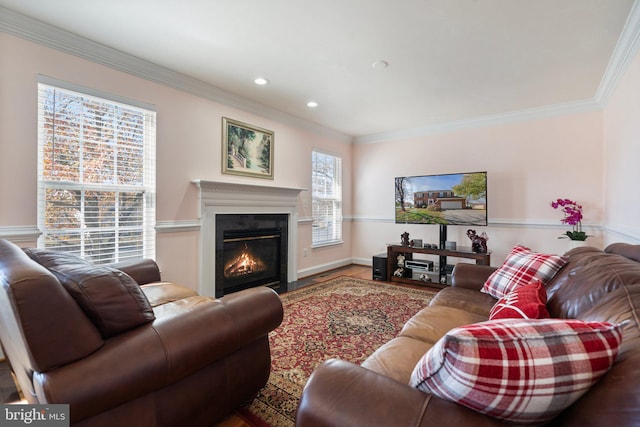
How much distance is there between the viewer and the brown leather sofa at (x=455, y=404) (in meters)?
0.64

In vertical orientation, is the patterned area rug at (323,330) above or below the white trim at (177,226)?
below

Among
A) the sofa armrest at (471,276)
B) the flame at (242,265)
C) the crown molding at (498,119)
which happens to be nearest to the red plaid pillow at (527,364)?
the sofa armrest at (471,276)

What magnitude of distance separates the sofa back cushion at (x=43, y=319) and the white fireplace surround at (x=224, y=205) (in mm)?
2238

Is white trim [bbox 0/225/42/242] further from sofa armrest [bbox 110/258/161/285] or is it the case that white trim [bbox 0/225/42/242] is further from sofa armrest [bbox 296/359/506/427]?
sofa armrest [bbox 296/359/506/427]

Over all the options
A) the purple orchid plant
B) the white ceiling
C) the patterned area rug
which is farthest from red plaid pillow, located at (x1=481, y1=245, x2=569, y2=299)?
the purple orchid plant

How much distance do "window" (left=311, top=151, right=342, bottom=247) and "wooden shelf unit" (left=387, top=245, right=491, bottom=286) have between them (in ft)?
3.87

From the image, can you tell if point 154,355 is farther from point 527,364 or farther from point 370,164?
point 370,164

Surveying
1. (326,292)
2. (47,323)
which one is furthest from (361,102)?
(47,323)

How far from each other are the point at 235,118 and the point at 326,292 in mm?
2522

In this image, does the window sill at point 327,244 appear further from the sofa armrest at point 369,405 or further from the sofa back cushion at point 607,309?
the sofa armrest at point 369,405

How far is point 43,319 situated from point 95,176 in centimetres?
204

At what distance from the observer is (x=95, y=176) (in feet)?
8.45

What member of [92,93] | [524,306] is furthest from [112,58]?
[524,306]

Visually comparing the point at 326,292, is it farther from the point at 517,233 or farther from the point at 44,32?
the point at 44,32
